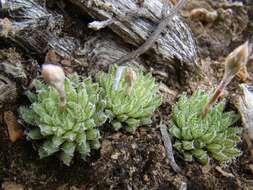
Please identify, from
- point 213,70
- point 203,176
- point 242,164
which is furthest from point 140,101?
point 213,70

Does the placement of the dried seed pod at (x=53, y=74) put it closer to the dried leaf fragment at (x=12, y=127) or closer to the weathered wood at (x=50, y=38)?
the dried leaf fragment at (x=12, y=127)

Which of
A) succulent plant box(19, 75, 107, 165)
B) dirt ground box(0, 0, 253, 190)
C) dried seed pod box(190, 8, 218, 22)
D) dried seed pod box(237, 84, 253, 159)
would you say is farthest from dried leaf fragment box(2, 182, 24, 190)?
dried seed pod box(190, 8, 218, 22)

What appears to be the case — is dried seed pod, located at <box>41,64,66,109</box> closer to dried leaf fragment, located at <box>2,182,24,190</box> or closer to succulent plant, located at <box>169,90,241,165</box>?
dried leaf fragment, located at <box>2,182,24,190</box>

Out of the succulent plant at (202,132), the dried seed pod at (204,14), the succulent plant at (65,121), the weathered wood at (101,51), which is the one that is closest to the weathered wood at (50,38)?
the weathered wood at (101,51)

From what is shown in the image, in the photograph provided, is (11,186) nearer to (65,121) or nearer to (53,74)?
(65,121)

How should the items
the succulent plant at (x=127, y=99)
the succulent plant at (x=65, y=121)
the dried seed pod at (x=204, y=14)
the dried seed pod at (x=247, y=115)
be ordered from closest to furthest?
the succulent plant at (x=65, y=121) → the succulent plant at (x=127, y=99) → the dried seed pod at (x=247, y=115) → the dried seed pod at (x=204, y=14)

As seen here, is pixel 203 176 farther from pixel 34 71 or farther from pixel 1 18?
pixel 1 18

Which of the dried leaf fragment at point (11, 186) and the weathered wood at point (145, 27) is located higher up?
the weathered wood at point (145, 27)

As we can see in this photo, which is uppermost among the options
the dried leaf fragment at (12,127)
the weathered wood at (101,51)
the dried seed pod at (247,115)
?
the dried seed pod at (247,115)
